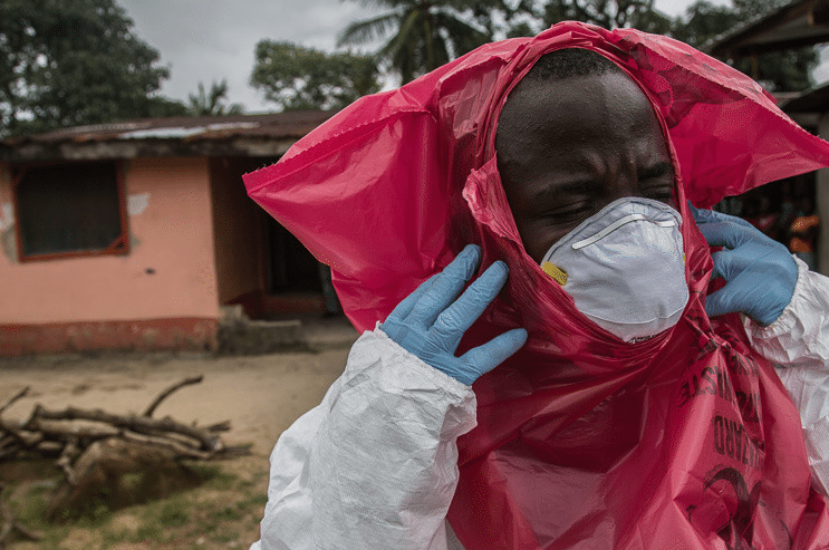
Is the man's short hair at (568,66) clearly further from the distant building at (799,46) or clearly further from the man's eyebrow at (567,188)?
the distant building at (799,46)

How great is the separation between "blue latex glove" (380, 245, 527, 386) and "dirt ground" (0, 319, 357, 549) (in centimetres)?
269

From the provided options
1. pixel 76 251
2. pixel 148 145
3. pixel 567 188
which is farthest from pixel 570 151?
pixel 76 251

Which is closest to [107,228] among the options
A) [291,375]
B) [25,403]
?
[25,403]

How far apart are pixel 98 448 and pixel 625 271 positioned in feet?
11.9

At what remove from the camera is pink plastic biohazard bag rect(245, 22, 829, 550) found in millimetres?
882

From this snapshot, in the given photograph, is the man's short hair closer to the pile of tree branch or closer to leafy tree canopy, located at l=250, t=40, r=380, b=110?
the pile of tree branch

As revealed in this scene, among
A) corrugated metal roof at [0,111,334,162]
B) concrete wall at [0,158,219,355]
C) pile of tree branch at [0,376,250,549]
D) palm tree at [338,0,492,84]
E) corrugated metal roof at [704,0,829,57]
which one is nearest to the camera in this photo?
pile of tree branch at [0,376,250,549]

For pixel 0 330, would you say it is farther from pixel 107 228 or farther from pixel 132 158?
pixel 132 158

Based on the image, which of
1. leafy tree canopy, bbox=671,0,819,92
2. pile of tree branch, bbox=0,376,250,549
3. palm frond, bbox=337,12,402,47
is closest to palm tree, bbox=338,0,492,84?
palm frond, bbox=337,12,402,47

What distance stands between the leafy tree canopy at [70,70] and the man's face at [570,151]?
836 inches

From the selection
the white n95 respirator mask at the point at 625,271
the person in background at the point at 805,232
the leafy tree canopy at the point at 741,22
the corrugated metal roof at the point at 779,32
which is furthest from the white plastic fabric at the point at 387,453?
the leafy tree canopy at the point at 741,22

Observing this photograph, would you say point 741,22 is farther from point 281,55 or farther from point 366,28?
point 281,55

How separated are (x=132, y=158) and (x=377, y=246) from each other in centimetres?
706

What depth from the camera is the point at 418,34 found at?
49.1ft
